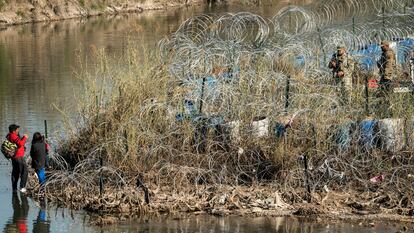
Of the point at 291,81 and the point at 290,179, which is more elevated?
the point at 291,81

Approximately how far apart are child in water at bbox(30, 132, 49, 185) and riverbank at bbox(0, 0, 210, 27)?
134 ft

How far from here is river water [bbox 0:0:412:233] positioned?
17859mm

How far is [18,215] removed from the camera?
19.0 metres

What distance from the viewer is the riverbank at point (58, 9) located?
2453 inches

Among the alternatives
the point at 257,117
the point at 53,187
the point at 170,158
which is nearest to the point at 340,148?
the point at 257,117

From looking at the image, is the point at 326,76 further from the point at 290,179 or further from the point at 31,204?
the point at 31,204

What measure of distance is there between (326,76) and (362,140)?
4.02 m

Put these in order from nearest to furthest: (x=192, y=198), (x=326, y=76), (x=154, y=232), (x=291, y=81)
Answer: (x=154, y=232)
(x=192, y=198)
(x=291, y=81)
(x=326, y=76)

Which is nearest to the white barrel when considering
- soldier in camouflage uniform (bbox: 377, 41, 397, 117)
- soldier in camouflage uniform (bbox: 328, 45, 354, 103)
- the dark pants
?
soldier in camouflage uniform (bbox: 328, 45, 354, 103)

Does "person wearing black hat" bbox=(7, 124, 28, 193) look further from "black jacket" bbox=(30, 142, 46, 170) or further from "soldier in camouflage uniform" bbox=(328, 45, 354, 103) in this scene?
"soldier in camouflage uniform" bbox=(328, 45, 354, 103)

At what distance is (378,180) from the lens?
1912cm

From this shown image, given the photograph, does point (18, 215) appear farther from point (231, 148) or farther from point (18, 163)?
point (231, 148)

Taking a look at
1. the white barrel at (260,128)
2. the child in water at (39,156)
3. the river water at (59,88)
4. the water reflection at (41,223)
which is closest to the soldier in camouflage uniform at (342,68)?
the white barrel at (260,128)

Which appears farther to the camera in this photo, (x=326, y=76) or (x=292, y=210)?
(x=326, y=76)
